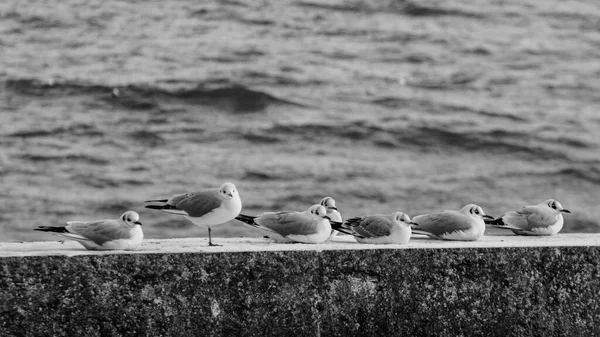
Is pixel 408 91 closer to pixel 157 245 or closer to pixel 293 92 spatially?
pixel 293 92

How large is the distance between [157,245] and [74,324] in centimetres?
79

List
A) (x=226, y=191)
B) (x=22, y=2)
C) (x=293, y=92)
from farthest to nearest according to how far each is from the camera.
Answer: (x=22, y=2)
(x=293, y=92)
(x=226, y=191)

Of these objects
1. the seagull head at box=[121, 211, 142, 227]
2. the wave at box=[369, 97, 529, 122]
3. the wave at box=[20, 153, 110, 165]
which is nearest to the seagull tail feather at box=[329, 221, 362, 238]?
the seagull head at box=[121, 211, 142, 227]

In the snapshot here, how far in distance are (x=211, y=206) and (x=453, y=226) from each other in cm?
152

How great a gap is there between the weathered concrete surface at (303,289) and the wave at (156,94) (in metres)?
14.4

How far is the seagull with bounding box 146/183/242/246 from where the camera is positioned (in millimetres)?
6566

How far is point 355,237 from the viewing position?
6844 mm

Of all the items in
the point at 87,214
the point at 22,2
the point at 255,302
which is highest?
the point at 255,302

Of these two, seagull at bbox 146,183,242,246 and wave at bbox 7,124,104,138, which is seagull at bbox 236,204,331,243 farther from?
wave at bbox 7,124,104,138

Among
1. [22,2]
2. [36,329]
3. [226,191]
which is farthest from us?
[22,2]

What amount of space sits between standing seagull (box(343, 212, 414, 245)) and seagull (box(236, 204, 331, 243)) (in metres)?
0.23

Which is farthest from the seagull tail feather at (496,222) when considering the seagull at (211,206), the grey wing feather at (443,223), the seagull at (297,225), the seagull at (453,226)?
the seagull at (211,206)

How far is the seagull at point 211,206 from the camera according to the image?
657cm

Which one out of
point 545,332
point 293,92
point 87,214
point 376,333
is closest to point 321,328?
point 376,333
